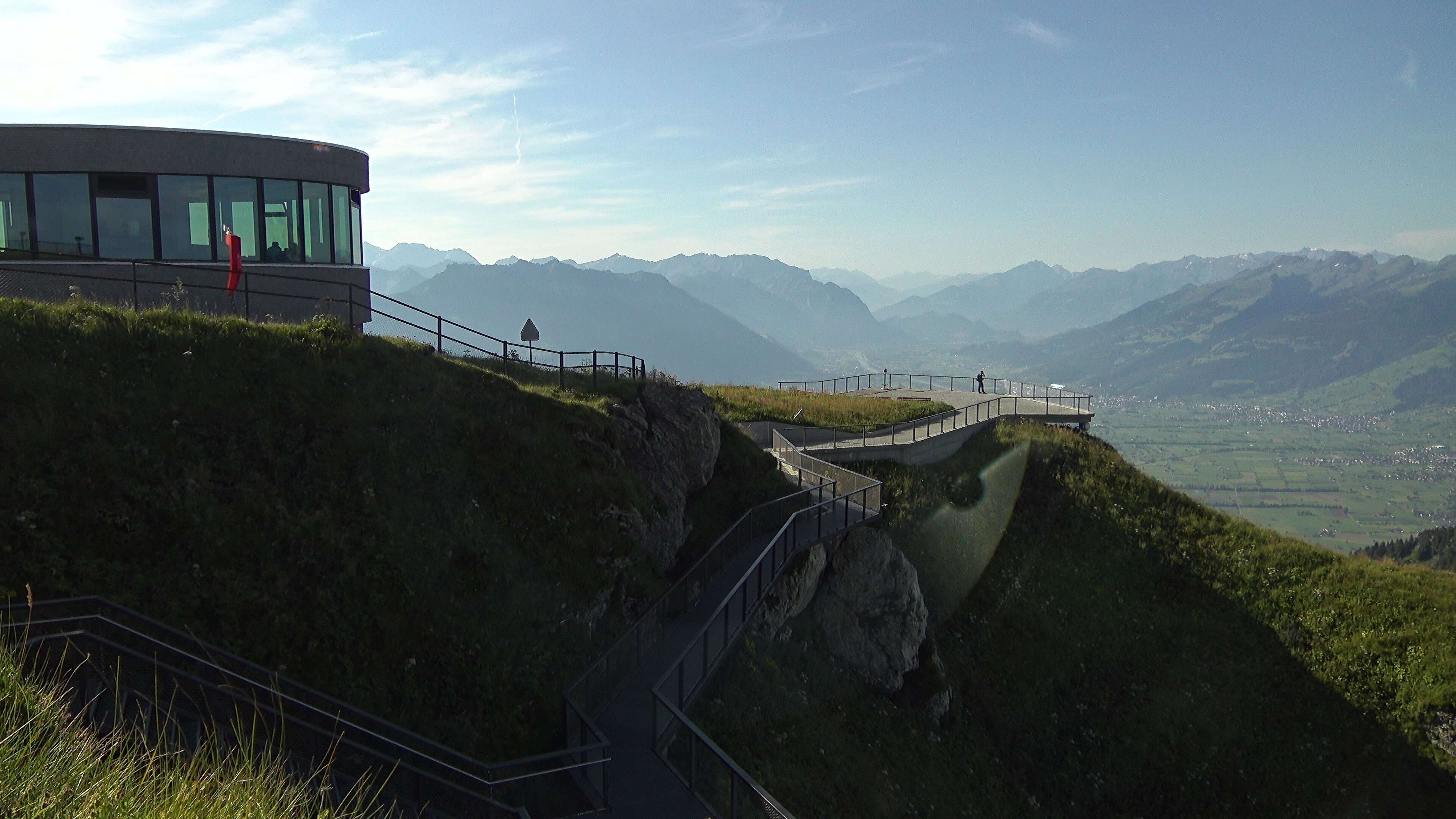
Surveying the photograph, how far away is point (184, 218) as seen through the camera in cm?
2039

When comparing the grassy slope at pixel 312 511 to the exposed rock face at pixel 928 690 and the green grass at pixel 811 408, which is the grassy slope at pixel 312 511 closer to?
the exposed rock face at pixel 928 690

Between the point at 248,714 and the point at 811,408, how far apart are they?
30428mm

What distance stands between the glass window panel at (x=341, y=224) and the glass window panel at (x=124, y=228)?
174 inches

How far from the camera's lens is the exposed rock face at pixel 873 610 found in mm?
20141

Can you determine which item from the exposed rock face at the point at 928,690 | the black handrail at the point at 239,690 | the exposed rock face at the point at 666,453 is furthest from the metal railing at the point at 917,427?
the black handrail at the point at 239,690

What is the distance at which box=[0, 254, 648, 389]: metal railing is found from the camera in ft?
58.7

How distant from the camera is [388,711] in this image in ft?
35.0

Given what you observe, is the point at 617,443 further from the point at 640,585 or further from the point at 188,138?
the point at 188,138

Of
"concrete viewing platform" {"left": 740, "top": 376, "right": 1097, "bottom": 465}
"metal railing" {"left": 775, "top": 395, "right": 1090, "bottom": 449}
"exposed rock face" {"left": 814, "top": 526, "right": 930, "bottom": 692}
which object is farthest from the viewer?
"metal railing" {"left": 775, "top": 395, "right": 1090, "bottom": 449}

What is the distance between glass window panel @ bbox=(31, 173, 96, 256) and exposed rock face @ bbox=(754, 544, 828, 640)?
1831 cm

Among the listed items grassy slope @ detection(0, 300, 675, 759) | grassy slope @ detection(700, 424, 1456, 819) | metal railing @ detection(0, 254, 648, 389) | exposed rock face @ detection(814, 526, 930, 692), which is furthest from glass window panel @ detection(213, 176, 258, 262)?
exposed rock face @ detection(814, 526, 930, 692)

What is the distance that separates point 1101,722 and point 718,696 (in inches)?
513

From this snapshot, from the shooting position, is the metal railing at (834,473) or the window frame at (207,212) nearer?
the window frame at (207,212)

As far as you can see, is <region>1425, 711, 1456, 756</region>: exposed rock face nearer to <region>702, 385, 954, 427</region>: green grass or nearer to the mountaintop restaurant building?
<region>702, 385, 954, 427</region>: green grass
